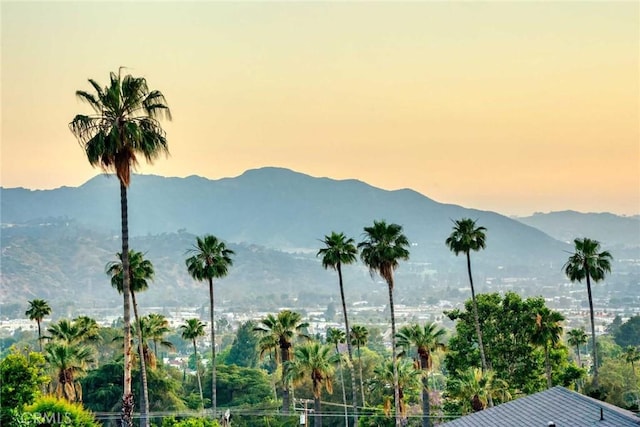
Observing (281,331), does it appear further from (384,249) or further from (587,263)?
(587,263)

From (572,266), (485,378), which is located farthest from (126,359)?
(572,266)

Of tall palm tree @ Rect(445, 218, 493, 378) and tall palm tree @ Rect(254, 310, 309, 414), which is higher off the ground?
tall palm tree @ Rect(445, 218, 493, 378)

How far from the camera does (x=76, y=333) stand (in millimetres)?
62094

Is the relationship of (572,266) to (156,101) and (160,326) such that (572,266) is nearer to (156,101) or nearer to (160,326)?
(160,326)

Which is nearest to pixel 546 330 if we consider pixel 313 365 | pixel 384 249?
pixel 384 249

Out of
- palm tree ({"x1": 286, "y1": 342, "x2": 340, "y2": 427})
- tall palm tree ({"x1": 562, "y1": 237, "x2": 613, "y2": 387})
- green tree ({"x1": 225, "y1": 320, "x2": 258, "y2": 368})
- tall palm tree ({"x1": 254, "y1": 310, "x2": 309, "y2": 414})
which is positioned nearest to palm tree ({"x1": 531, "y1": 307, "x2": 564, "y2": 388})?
tall palm tree ({"x1": 562, "y1": 237, "x2": 613, "y2": 387})

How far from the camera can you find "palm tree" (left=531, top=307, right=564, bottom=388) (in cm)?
5891

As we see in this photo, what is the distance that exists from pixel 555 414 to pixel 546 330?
33.7m

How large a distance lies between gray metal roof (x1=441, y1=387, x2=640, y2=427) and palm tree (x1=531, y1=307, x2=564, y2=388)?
3020cm

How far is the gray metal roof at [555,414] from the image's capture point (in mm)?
24500

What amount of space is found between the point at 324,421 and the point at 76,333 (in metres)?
26.6

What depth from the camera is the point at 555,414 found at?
26.5 metres

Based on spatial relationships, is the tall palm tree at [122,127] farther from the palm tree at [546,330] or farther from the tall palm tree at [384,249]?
the palm tree at [546,330]

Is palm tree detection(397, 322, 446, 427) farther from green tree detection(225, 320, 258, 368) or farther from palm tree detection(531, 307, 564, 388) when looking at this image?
green tree detection(225, 320, 258, 368)
